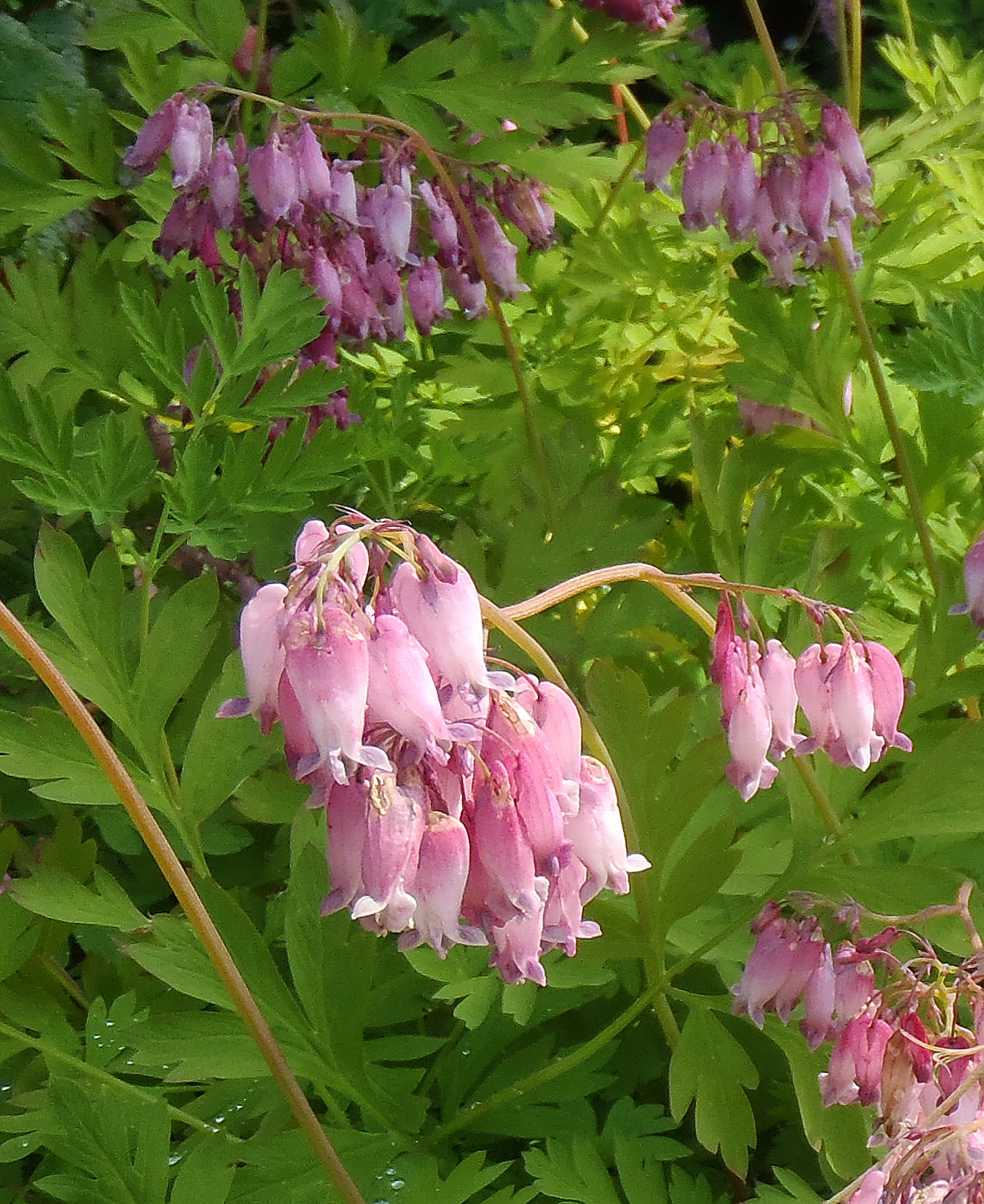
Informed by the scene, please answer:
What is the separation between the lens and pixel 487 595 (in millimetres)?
1382

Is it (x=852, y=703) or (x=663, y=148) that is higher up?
(x=663, y=148)

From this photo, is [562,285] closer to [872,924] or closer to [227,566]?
[227,566]

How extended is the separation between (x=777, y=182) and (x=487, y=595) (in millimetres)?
751

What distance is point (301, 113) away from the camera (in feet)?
4.90

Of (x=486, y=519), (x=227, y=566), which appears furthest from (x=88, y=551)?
(x=486, y=519)

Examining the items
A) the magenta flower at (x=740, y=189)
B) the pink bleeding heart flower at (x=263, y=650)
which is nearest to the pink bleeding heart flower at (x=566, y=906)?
the pink bleeding heart flower at (x=263, y=650)

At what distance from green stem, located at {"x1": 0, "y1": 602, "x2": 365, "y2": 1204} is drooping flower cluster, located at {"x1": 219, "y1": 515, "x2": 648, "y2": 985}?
0.39ft

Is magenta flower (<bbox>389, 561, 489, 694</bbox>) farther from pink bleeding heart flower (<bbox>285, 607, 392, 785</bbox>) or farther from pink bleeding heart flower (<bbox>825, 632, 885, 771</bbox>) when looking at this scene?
pink bleeding heart flower (<bbox>825, 632, 885, 771</bbox>)


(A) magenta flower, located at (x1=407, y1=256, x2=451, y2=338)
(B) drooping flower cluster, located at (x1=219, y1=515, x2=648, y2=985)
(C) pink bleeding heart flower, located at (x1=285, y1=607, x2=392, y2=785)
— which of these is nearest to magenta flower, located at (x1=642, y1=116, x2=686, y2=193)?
(A) magenta flower, located at (x1=407, y1=256, x2=451, y2=338)

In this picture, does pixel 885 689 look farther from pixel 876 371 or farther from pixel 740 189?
pixel 740 189

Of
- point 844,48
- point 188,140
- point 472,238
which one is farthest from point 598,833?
point 844,48

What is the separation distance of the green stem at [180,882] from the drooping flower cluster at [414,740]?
0.39 feet

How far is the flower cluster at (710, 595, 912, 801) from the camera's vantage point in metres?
0.98

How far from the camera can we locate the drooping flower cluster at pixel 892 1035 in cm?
74
